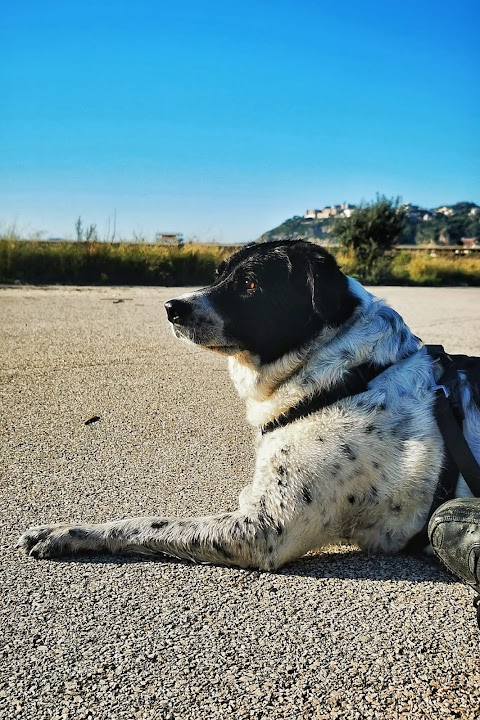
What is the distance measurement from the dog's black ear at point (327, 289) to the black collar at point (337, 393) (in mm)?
251

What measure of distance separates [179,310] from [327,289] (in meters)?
0.65

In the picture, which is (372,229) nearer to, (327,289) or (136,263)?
(136,263)

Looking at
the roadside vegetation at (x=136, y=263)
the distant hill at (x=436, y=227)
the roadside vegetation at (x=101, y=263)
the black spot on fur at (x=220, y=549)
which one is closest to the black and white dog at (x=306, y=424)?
the black spot on fur at (x=220, y=549)

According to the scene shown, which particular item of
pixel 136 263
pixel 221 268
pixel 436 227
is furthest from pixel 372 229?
pixel 436 227

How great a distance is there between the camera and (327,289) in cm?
298

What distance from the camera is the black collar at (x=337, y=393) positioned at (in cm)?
283

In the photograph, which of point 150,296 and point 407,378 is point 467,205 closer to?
point 150,296

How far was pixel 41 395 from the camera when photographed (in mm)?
5180

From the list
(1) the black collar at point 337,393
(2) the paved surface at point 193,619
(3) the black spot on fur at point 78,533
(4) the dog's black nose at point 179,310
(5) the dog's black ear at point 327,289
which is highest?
(5) the dog's black ear at point 327,289

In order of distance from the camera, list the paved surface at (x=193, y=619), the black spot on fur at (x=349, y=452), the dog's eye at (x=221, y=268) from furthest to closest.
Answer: the dog's eye at (x=221, y=268) < the black spot on fur at (x=349, y=452) < the paved surface at (x=193, y=619)

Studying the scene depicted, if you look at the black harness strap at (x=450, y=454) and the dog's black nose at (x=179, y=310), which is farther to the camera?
the dog's black nose at (x=179, y=310)

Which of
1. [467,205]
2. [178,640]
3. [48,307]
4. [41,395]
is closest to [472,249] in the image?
[48,307]

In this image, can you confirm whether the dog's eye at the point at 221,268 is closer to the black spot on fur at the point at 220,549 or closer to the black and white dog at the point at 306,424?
the black and white dog at the point at 306,424

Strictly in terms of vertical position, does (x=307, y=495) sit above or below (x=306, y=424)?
below
